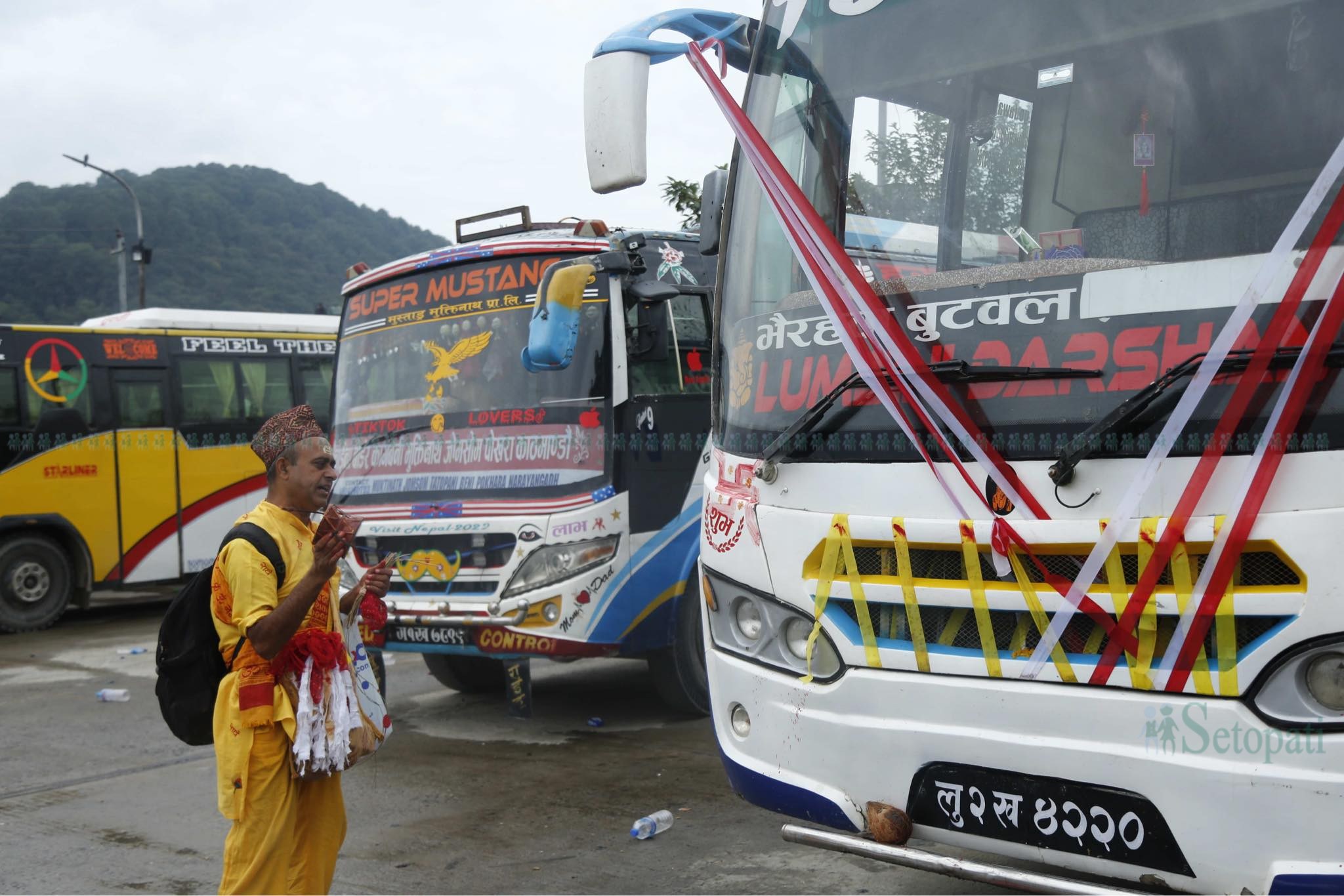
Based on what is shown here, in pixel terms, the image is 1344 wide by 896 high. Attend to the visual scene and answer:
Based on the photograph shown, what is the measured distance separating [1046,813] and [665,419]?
14.7 ft

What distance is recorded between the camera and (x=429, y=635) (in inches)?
288

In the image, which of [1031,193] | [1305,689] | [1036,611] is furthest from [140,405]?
[1305,689]

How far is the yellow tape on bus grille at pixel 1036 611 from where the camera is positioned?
3.24 metres

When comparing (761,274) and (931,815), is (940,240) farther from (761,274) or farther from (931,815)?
(931,815)

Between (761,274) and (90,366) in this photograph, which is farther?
(90,366)

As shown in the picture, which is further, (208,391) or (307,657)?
(208,391)

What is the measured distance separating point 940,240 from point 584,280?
2433mm

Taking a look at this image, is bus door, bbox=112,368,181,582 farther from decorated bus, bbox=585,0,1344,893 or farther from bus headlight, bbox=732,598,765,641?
bus headlight, bbox=732,598,765,641

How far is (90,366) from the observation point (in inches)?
541

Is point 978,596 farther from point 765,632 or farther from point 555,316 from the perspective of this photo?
point 555,316

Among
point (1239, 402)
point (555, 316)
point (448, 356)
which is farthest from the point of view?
point (448, 356)

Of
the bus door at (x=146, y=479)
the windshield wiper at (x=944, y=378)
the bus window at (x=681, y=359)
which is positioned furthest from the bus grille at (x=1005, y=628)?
the bus door at (x=146, y=479)

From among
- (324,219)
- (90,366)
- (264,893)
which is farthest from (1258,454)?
(324,219)

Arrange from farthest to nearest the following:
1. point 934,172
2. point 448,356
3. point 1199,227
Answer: point 448,356 < point 934,172 < point 1199,227
